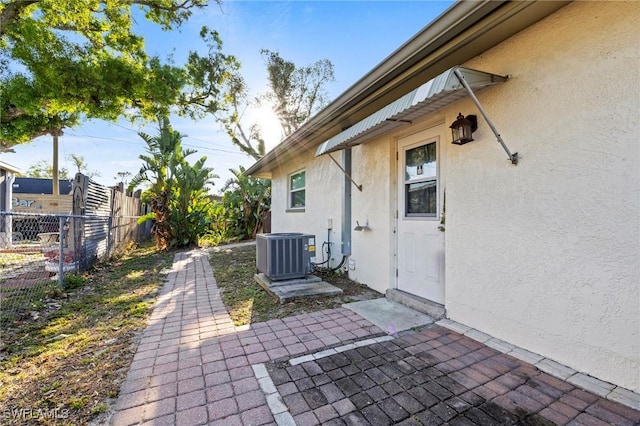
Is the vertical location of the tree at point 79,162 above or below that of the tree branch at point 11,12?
above

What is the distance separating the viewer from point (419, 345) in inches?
112

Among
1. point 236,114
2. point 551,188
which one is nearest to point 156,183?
point 236,114

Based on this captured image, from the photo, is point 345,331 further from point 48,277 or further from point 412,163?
point 48,277

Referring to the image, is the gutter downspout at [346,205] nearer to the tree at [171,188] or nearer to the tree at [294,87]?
the tree at [171,188]

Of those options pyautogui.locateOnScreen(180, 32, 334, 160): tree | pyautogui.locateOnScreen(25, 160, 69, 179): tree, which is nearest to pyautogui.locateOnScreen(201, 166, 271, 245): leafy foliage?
pyautogui.locateOnScreen(180, 32, 334, 160): tree

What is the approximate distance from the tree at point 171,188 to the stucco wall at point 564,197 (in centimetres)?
1040

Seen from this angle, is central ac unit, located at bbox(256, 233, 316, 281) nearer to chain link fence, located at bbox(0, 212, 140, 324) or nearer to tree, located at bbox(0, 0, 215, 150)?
chain link fence, located at bbox(0, 212, 140, 324)

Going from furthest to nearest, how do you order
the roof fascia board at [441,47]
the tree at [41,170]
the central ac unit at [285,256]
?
the tree at [41,170]
the central ac unit at [285,256]
the roof fascia board at [441,47]

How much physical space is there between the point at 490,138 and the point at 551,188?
79cm

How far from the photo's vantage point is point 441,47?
2734mm

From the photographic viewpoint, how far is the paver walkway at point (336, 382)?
1867 mm

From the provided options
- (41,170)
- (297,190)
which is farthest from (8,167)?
(41,170)

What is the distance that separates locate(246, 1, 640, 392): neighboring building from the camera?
2086mm

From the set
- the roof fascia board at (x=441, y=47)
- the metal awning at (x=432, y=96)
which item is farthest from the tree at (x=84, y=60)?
the metal awning at (x=432, y=96)
